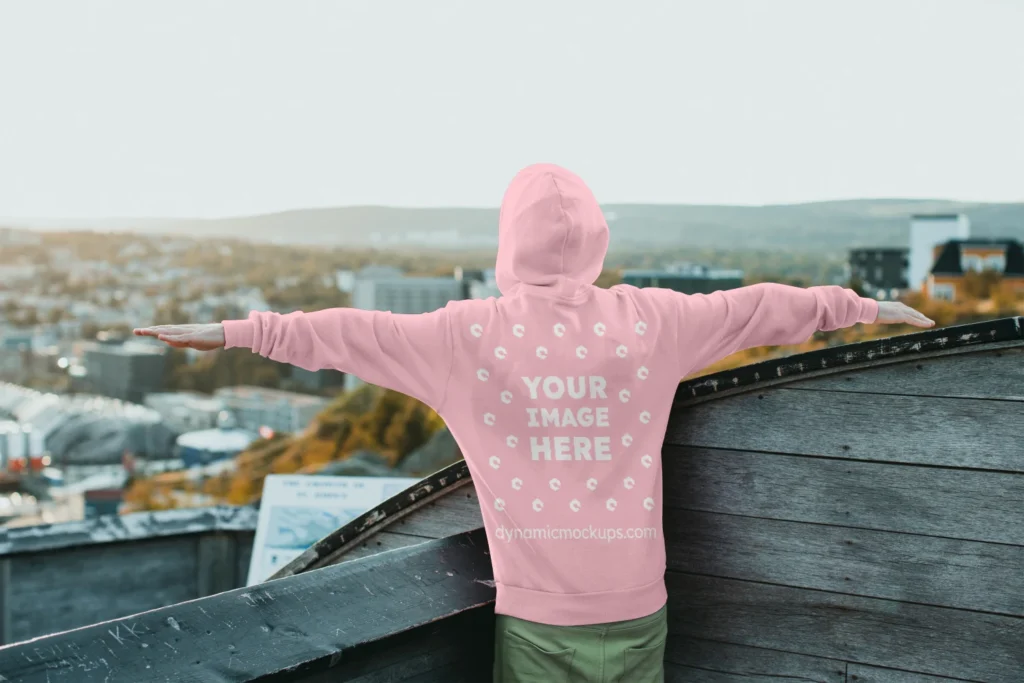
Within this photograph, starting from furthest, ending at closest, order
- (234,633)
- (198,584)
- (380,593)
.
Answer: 1. (198,584)
2. (380,593)
3. (234,633)

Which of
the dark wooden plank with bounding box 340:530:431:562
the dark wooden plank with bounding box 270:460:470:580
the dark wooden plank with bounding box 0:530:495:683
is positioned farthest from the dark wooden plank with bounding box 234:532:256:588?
the dark wooden plank with bounding box 0:530:495:683

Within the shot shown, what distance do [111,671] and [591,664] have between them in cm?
59

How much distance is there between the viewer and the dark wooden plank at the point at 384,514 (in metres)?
1.58

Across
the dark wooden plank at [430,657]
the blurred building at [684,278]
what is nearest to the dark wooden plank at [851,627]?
the dark wooden plank at [430,657]

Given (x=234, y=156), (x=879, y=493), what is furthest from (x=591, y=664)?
(x=234, y=156)

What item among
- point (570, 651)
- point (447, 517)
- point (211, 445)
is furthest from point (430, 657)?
point (211, 445)

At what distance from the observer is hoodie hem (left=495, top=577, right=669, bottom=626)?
47.2 inches

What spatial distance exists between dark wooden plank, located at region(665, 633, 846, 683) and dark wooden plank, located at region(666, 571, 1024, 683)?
0.5 inches

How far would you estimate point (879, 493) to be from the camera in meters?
1.28

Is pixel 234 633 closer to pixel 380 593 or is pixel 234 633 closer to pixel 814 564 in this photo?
pixel 380 593

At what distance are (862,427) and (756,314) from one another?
21 cm

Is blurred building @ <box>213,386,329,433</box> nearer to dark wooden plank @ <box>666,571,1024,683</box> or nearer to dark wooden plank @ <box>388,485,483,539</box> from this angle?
dark wooden plank @ <box>388,485,483,539</box>

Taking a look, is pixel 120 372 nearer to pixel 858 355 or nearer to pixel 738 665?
pixel 738 665

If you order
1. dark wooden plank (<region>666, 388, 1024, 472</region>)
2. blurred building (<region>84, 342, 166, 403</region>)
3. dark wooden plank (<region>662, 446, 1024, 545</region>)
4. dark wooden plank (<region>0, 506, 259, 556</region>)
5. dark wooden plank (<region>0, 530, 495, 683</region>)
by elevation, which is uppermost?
dark wooden plank (<region>666, 388, 1024, 472</region>)
